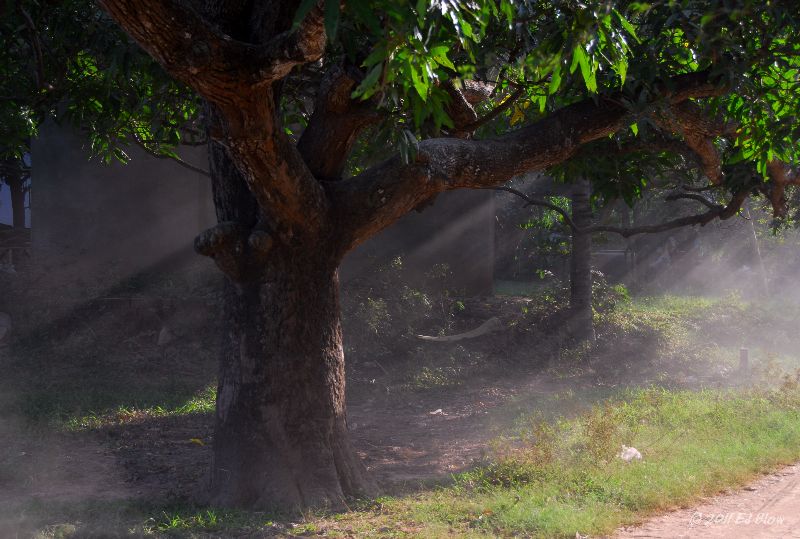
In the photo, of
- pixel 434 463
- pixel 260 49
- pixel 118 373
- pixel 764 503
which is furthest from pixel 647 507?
pixel 118 373

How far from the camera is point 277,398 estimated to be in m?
6.40

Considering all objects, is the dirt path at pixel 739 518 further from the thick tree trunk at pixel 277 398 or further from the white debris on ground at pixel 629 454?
the thick tree trunk at pixel 277 398

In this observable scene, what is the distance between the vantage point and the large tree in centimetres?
495

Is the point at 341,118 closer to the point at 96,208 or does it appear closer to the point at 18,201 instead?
the point at 96,208

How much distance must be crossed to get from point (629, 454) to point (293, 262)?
12.0ft

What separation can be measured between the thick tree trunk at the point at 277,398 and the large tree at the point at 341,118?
12 mm

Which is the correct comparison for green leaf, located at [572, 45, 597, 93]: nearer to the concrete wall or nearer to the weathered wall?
the concrete wall

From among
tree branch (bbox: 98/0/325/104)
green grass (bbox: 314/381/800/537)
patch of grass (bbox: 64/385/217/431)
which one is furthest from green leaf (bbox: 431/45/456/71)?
patch of grass (bbox: 64/385/217/431)

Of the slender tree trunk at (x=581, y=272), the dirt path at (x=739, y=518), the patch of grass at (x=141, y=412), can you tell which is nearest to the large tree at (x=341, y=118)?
the dirt path at (x=739, y=518)

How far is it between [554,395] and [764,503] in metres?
4.82

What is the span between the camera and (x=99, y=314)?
13312 millimetres

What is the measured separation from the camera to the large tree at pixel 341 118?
495cm

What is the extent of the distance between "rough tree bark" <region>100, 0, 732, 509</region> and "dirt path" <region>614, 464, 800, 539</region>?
7.75 feet

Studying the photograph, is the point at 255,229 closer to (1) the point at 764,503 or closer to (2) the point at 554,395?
(1) the point at 764,503
